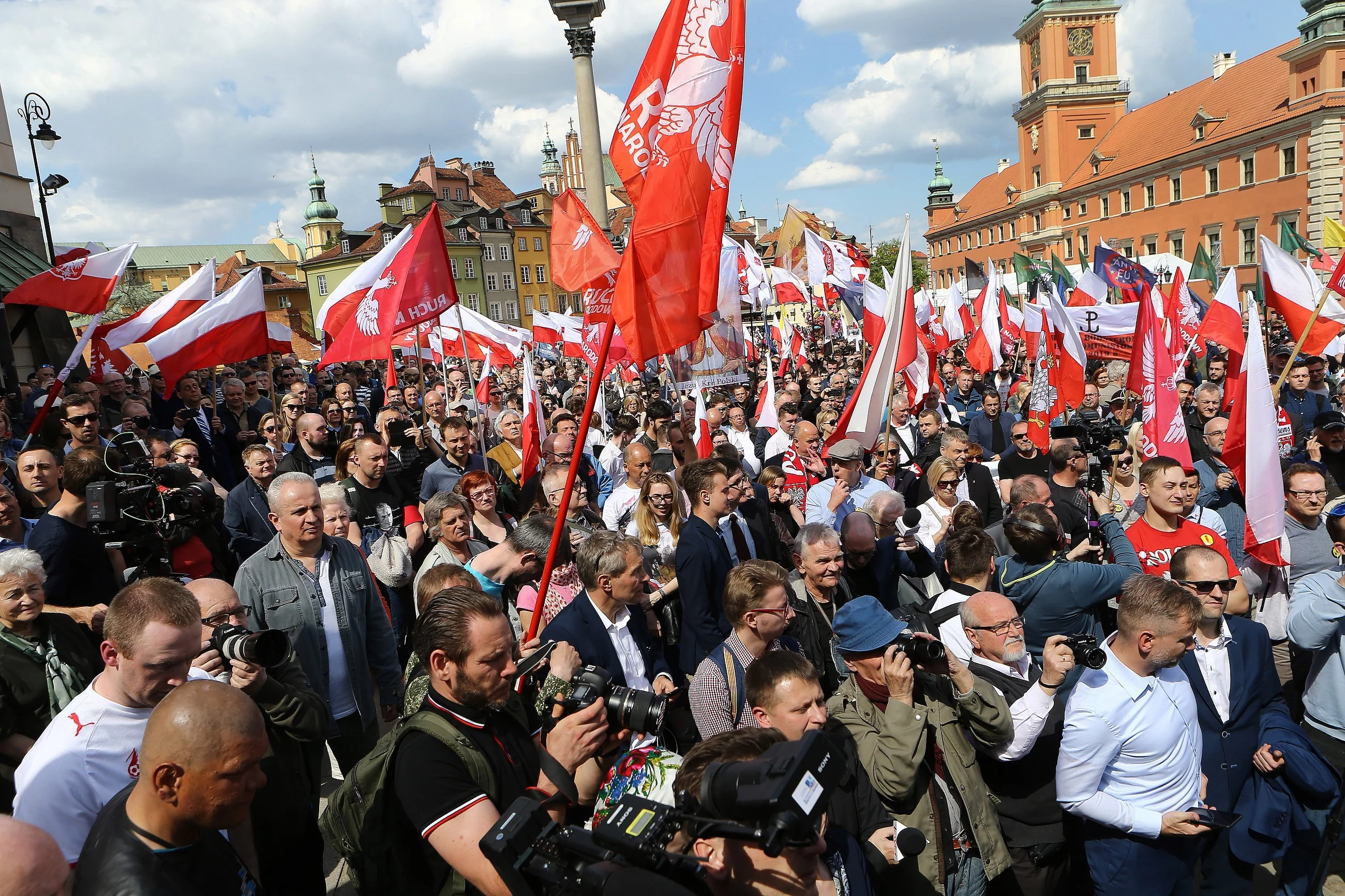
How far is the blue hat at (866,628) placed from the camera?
2.99 meters

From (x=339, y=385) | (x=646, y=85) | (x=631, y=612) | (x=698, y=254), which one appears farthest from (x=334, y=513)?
(x=339, y=385)

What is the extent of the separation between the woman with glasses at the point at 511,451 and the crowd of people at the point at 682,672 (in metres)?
1.33

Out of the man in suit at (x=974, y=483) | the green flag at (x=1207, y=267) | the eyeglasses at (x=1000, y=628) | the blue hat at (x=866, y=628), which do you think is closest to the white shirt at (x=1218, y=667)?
the eyeglasses at (x=1000, y=628)

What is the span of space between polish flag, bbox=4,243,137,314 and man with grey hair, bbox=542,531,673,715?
286 inches

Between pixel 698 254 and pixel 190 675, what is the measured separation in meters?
2.56

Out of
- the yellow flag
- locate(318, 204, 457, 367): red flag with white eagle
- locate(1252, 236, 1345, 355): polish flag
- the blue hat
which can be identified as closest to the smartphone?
the blue hat

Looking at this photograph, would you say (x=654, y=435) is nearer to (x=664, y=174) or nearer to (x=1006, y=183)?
(x=664, y=174)

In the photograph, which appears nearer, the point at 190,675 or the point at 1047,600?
the point at 190,675

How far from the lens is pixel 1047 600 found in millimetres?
4016

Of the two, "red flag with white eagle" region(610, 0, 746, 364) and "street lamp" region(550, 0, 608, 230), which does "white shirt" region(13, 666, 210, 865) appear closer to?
"red flag with white eagle" region(610, 0, 746, 364)

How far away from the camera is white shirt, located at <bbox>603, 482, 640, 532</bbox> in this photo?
21.0 feet

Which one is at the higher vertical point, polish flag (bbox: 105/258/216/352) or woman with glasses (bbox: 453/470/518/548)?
polish flag (bbox: 105/258/216/352)

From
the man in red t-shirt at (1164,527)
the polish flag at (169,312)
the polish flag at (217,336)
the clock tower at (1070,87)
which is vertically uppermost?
the clock tower at (1070,87)

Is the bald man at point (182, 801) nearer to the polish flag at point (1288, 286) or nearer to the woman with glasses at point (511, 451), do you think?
the woman with glasses at point (511, 451)
